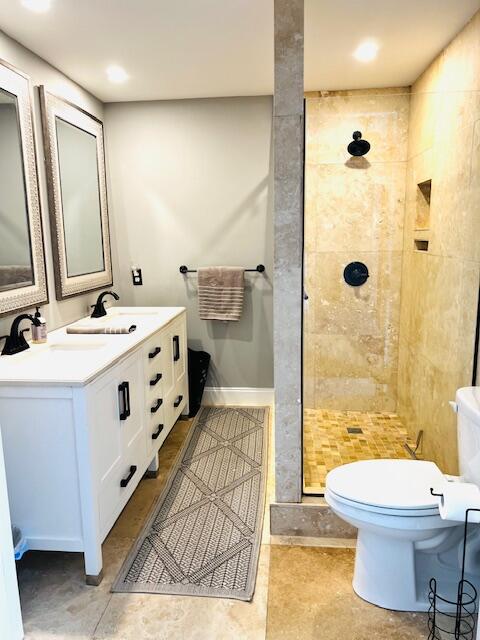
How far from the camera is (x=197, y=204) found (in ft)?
11.4

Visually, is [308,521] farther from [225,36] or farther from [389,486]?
[225,36]

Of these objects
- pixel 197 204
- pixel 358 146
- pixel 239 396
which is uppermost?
pixel 358 146

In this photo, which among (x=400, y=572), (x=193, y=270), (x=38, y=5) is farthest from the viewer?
(x=193, y=270)

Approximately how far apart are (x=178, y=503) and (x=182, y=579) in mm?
546

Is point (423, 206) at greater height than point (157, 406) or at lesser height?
greater

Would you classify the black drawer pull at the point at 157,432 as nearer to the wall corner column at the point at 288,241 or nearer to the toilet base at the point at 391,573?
the wall corner column at the point at 288,241

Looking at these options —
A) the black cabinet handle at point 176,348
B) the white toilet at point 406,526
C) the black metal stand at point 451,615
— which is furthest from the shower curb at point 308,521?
the black cabinet handle at point 176,348

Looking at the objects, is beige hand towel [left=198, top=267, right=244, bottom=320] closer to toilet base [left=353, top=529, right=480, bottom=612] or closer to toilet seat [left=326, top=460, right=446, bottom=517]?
toilet seat [left=326, top=460, right=446, bottom=517]

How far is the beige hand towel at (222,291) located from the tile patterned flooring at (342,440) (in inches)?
45.4

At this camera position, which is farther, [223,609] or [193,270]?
[193,270]

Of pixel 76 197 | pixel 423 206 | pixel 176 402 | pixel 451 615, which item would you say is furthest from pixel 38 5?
pixel 451 615

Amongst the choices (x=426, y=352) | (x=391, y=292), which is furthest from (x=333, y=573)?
(x=391, y=292)

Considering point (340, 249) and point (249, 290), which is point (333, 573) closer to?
point (340, 249)

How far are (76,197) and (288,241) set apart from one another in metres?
1.58
